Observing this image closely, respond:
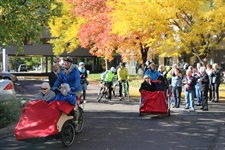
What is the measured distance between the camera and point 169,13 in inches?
653

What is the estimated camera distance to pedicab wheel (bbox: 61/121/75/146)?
7070 millimetres

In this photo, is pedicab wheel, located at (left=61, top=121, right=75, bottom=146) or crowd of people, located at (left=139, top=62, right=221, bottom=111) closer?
pedicab wheel, located at (left=61, top=121, right=75, bottom=146)

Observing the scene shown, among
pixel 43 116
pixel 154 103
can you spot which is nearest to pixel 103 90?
pixel 154 103

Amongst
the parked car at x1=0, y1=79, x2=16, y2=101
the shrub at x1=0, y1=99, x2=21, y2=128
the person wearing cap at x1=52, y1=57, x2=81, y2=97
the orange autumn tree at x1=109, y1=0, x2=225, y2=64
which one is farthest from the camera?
the orange autumn tree at x1=109, y1=0, x2=225, y2=64

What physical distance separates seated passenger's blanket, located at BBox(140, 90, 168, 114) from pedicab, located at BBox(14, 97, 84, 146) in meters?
3.87

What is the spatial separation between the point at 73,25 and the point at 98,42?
266 inches

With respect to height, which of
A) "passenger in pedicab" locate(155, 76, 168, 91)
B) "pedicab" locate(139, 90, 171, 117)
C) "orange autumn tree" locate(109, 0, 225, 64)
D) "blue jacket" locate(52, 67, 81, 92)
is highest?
"orange autumn tree" locate(109, 0, 225, 64)

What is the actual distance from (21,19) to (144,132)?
5.36 m

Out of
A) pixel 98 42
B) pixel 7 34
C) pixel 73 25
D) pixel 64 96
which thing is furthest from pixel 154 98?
pixel 73 25

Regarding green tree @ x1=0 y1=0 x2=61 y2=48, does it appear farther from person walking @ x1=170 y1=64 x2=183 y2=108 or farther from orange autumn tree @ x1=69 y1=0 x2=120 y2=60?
orange autumn tree @ x1=69 y1=0 x2=120 y2=60

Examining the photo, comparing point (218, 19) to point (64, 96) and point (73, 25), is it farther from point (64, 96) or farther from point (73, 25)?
point (73, 25)

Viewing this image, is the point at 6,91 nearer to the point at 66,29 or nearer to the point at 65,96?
the point at 65,96

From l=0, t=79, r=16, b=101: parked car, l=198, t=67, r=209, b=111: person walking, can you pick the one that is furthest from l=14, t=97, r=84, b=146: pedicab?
l=198, t=67, r=209, b=111: person walking

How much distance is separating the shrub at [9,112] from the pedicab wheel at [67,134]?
279 centimetres
